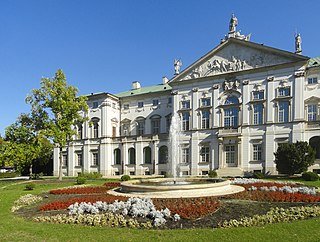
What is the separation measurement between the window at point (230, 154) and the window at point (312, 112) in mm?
10523

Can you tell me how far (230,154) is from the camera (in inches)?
1463

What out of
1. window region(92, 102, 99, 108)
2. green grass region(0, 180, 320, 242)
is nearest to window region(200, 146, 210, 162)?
window region(92, 102, 99, 108)

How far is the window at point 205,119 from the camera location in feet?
129

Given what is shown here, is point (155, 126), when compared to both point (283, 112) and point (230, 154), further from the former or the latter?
point (283, 112)

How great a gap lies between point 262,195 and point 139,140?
3246 centimetres

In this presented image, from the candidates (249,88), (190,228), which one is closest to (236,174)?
(249,88)

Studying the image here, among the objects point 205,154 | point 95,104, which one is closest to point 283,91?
point 205,154

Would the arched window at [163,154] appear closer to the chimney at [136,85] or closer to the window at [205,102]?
the window at [205,102]

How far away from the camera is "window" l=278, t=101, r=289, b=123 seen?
111 ft

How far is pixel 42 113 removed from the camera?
1289 inches

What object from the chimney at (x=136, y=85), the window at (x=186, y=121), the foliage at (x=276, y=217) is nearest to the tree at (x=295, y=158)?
the window at (x=186, y=121)

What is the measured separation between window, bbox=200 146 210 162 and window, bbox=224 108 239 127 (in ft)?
15.1

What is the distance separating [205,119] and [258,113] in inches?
303

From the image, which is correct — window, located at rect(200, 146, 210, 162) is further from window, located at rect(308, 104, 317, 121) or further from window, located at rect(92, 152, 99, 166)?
window, located at rect(92, 152, 99, 166)
